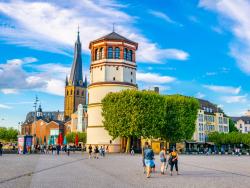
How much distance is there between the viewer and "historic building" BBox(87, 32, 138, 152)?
69875 millimetres

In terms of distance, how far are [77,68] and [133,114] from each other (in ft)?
414

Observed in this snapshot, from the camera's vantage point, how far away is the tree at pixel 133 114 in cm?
6078

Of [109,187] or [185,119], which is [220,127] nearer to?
[185,119]

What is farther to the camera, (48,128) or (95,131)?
(48,128)

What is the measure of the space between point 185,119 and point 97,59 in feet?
73.6

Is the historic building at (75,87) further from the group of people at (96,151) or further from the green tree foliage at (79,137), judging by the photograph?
the group of people at (96,151)

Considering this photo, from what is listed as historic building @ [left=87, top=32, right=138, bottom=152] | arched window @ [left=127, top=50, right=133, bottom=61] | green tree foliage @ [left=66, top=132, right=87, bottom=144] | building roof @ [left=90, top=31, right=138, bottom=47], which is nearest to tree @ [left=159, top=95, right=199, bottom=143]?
historic building @ [left=87, top=32, right=138, bottom=152]

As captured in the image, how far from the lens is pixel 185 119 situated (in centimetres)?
6700

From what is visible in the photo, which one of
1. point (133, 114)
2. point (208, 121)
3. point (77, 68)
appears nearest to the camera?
point (133, 114)

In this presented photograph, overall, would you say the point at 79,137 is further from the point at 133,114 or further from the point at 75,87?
the point at 133,114

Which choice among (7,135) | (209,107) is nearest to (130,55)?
(209,107)

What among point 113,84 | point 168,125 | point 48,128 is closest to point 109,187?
point 168,125

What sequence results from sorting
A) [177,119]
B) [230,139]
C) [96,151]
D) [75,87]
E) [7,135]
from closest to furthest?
[96,151] < [177,119] < [230,139] < [7,135] < [75,87]

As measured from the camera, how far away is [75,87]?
18788 cm
